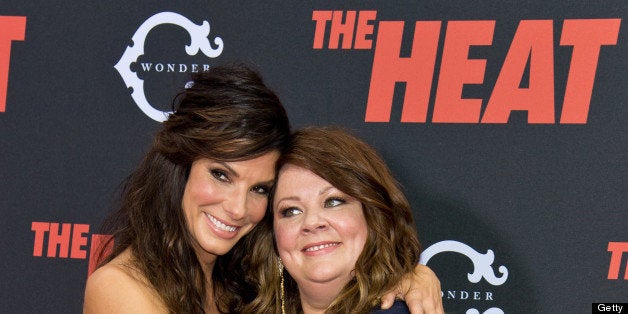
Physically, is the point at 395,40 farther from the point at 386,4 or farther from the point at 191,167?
the point at 191,167

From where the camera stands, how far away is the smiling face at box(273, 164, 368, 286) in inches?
86.4

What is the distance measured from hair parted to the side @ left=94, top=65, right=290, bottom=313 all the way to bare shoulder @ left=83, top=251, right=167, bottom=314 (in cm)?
3

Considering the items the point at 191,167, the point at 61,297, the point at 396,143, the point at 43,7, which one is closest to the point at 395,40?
the point at 396,143

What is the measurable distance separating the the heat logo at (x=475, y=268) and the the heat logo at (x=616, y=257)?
1.21 feet

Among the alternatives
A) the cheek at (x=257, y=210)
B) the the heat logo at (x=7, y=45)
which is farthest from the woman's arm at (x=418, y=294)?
the the heat logo at (x=7, y=45)

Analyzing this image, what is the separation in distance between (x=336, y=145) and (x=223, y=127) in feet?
1.09

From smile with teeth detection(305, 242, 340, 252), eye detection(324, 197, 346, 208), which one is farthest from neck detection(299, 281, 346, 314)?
eye detection(324, 197, 346, 208)

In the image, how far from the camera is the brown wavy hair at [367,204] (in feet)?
7.17

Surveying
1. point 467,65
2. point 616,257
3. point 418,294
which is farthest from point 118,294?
point 616,257

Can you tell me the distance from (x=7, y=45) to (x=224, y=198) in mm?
1482

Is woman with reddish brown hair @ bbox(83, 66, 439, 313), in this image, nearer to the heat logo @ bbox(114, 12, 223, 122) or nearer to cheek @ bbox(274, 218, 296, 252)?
cheek @ bbox(274, 218, 296, 252)

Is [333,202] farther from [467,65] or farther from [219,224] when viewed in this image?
[467,65]

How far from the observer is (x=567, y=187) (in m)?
2.76

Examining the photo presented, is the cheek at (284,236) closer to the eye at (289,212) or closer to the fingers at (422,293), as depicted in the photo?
the eye at (289,212)
